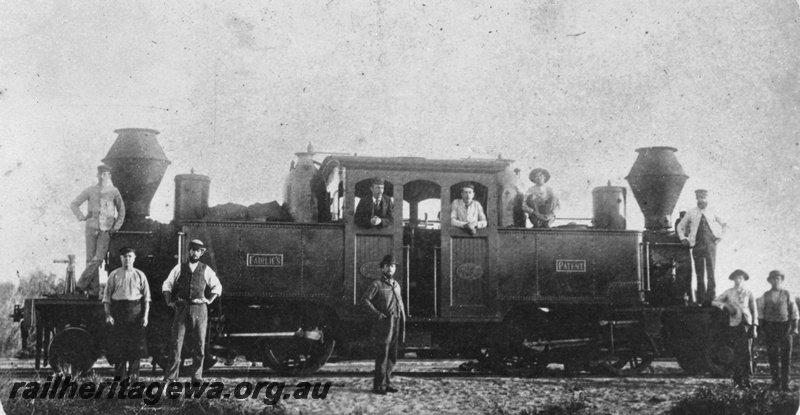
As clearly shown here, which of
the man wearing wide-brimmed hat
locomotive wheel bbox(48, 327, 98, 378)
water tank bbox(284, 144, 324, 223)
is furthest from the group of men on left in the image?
the man wearing wide-brimmed hat

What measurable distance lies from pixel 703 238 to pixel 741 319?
1.17 m

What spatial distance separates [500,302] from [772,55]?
4462 mm

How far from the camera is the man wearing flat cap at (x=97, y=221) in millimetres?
8750

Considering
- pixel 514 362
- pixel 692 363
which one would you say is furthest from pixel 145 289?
pixel 692 363

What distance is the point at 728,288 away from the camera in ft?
30.5

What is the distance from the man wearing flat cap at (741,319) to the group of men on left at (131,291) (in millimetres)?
6264

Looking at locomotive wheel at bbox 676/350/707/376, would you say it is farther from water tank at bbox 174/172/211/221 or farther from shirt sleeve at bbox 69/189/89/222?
shirt sleeve at bbox 69/189/89/222

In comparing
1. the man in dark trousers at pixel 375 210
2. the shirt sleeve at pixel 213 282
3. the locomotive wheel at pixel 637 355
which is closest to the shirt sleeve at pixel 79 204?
the shirt sleeve at pixel 213 282

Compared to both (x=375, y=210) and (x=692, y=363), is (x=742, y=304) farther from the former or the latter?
(x=375, y=210)

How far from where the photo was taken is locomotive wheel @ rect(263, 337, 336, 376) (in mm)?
8727

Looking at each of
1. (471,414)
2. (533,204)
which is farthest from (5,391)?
(533,204)

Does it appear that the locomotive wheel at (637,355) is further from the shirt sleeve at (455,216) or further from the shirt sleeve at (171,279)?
the shirt sleeve at (171,279)

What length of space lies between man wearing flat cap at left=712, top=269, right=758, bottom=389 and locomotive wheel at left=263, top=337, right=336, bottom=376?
495cm

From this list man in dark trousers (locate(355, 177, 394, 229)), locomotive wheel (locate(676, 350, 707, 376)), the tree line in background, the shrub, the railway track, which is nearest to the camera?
the shrub
